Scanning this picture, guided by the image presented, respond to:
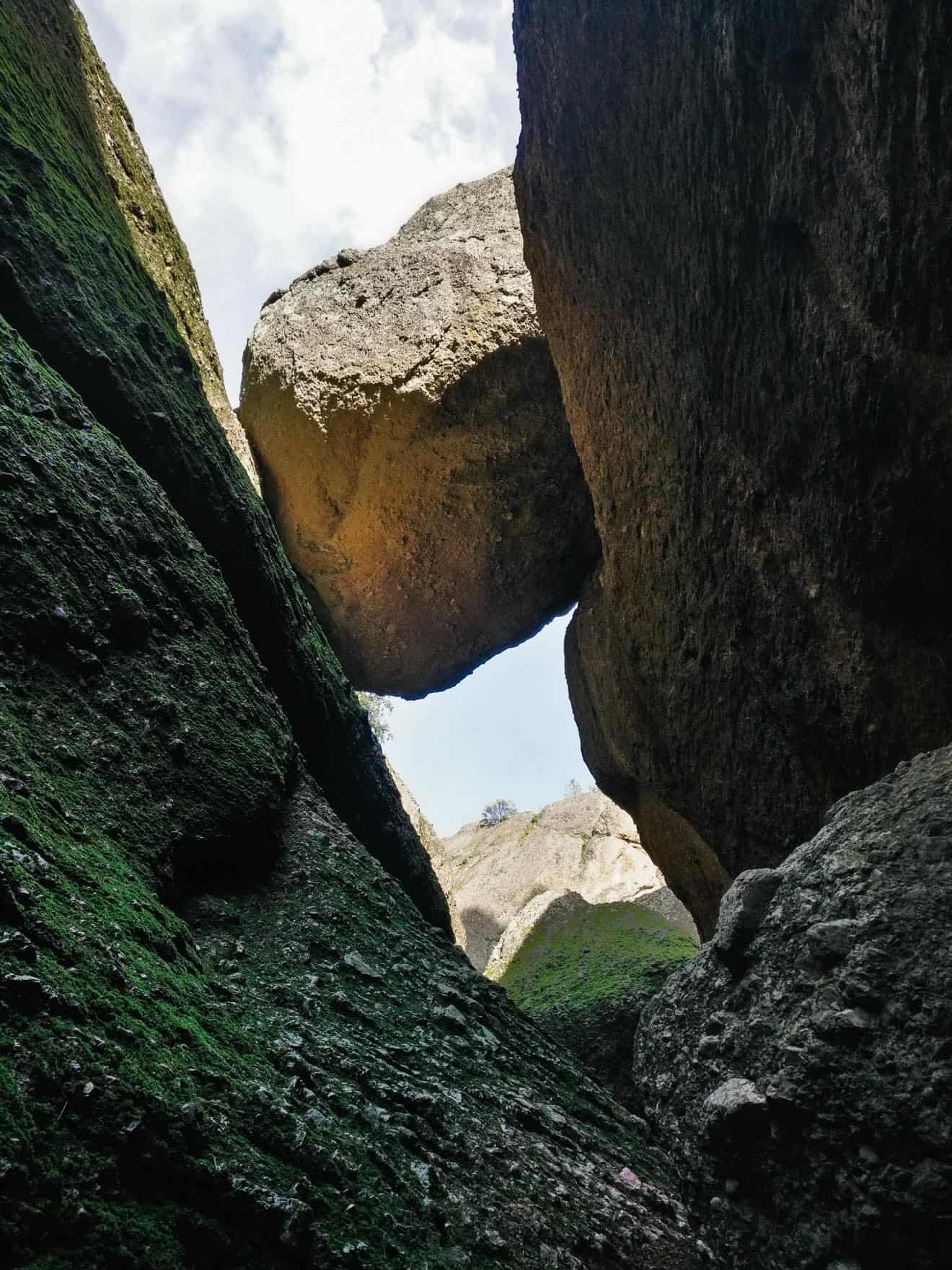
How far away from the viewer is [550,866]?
58.5ft

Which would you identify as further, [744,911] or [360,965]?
[360,965]

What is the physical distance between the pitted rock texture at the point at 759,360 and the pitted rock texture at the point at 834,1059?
6.40 ft

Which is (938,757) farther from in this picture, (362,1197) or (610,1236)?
(362,1197)

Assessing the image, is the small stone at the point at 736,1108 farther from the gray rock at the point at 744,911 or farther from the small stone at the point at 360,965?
the small stone at the point at 360,965

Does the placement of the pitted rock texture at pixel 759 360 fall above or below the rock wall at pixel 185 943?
above

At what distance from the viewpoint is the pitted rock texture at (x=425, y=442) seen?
8367 millimetres

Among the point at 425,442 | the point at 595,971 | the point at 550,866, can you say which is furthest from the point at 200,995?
the point at 550,866

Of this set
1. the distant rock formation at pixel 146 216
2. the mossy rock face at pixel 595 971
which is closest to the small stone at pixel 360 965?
the mossy rock face at pixel 595 971

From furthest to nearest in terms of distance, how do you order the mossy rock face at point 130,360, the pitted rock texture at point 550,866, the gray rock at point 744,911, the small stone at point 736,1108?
the pitted rock texture at point 550,866 < the mossy rock face at point 130,360 < the gray rock at point 744,911 < the small stone at point 736,1108

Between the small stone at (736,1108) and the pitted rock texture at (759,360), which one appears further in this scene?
the pitted rock texture at (759,360)

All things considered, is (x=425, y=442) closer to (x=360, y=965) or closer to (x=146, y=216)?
(x=146, y=216)

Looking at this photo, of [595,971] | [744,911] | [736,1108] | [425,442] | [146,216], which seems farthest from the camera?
[425,442]

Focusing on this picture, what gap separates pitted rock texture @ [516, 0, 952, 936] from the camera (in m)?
3.28

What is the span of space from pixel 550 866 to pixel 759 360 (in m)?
15.1
